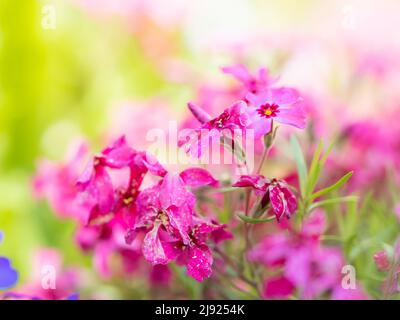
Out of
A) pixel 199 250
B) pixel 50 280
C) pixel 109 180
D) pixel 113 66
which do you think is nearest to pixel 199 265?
pixel 199 250

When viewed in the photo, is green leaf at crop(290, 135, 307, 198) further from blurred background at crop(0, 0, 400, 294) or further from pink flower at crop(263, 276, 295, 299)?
blurred background at crop(0, 0, 400, 294)

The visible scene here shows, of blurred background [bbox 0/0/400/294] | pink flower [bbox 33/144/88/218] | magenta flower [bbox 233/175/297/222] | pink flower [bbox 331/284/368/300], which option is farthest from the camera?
blurred background [bbox 0/0/400/294]

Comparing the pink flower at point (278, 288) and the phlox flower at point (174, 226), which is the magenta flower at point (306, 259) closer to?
the pink flower at point (278, 288)

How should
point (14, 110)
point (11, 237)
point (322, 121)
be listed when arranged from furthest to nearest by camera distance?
point (14, 110)
point (11, 237)
point (322, 121)

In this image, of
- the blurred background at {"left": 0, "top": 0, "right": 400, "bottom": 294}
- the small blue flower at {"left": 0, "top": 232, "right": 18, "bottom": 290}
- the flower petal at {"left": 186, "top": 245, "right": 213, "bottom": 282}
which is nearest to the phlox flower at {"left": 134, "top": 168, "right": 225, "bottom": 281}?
the flower petal at {"left": 186, "top": 245, "right": 213, "bottom": 282}

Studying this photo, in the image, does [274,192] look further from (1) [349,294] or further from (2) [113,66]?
(2) [113,66]
